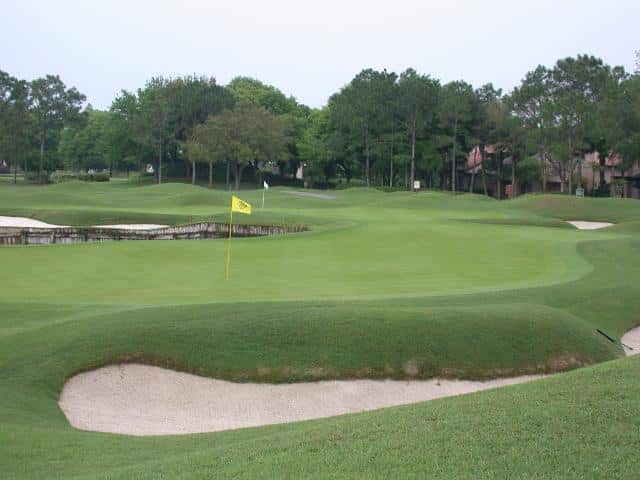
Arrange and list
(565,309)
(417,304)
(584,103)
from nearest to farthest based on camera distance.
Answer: (417,304) → (565,309) → (584,103)

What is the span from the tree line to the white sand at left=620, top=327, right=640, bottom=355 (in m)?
48.4

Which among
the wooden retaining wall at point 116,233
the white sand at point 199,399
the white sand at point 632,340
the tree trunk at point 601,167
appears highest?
the tree trunk at point 601,167

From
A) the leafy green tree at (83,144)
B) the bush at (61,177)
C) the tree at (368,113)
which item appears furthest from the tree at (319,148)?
the leafy green tree at (83,144)

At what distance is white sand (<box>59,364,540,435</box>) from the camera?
1116cm

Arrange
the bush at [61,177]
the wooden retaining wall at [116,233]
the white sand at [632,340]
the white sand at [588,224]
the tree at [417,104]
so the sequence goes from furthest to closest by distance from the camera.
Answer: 1. the bush at [61,177]
2. the tree at [417,104]
3. the white sand at [588,224]
4. the wooden retaining wall at [116,233]
5. the white sand at [632,340]

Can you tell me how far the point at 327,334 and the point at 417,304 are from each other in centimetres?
Answer: 346

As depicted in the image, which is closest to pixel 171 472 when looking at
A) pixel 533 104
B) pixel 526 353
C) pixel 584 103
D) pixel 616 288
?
pixel 526 353

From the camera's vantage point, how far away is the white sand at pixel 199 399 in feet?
36.6

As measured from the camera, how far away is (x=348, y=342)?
14.0 m

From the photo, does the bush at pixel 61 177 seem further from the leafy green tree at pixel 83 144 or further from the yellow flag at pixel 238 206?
the yellow flag at pixel 238 206

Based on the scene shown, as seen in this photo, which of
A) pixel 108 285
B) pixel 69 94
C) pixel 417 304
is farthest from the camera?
pixel 69 94

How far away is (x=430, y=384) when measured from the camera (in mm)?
13477

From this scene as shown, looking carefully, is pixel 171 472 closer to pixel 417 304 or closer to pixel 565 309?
pixel 417 304

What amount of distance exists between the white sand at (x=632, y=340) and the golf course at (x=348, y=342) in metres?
0.48
